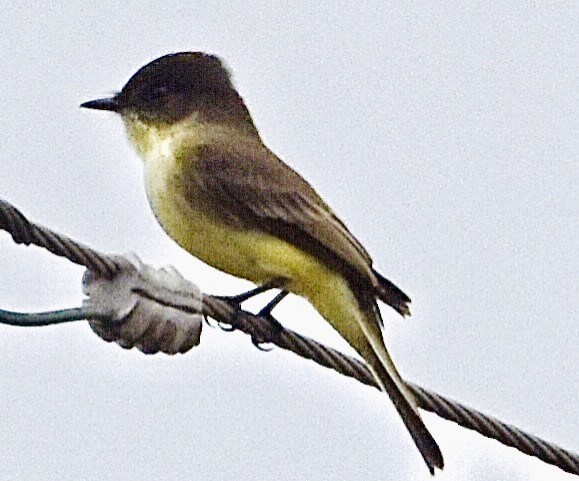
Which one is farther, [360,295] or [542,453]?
[360,295]

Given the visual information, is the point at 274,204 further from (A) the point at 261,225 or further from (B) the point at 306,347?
(B) the point at 306,347

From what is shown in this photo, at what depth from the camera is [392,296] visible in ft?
20.9

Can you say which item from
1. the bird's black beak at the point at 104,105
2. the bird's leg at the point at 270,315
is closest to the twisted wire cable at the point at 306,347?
the bird's leg at the point at 270,315

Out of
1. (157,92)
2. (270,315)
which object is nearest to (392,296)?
(270,315)

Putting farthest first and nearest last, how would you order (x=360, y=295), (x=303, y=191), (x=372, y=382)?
1. (x=303, y=191)
2. (x=360, y=295)
3. (x=372, y=382)

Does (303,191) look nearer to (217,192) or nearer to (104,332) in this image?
(217,192)

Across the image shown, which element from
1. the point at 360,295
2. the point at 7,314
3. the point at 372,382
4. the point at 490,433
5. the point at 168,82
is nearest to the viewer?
the point at 7,314

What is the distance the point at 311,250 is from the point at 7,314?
6.02ft

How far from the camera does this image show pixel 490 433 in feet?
17.5

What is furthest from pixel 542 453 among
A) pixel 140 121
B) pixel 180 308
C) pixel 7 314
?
pixel 140 121

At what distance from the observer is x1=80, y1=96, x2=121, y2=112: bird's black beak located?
7.25m

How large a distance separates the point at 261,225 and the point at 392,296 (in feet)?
1.94

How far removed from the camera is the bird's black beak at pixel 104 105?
7250 mm

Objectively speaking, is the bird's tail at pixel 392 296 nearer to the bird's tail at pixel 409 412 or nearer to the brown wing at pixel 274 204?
the brown wing at pixel 274 204
